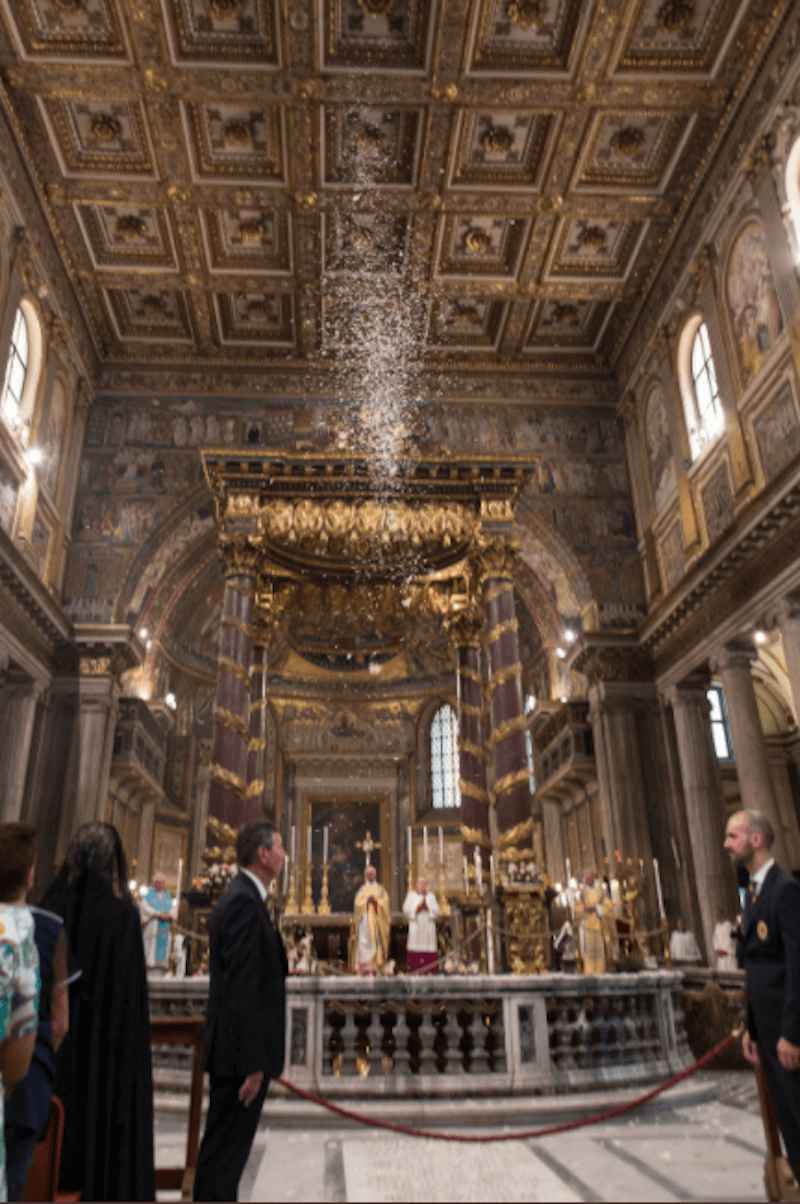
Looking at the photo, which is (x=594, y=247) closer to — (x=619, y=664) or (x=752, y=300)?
(x=752, y=300)

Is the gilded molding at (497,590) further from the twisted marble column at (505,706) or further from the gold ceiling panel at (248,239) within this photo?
the gold ceiling panel at (248,239)

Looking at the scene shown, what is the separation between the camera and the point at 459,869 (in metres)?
21.5

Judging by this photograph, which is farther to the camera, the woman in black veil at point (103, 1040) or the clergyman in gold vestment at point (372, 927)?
the clergyman in gold vestment at point (372, 927)

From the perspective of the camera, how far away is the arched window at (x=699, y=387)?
47.4 ft

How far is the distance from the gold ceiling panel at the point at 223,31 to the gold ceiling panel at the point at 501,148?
3.13 meters

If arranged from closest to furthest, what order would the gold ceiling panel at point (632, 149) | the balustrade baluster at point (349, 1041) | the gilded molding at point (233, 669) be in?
the balustrade baluster at point (349, 1041) < the gilded molding at point (233, 669) < the gold ceiling panel at point (632, 149)

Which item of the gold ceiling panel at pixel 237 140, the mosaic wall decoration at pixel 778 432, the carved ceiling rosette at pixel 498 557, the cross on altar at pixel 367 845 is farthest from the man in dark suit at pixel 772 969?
the gold ceiling panel at pixel 237 140

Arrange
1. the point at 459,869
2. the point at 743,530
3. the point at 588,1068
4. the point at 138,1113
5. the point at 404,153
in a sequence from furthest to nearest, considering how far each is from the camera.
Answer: the point at 459,869 < the point at 404,153 < the point at 743,530 < the point at 588,1068 < the point at 138,1113

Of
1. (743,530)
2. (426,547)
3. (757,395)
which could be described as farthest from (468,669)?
(757,395)

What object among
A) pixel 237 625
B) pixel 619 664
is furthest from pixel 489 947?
pixel 619 664

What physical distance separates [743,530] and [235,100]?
32.5 ft

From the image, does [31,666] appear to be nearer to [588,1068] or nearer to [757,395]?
[588,1068]

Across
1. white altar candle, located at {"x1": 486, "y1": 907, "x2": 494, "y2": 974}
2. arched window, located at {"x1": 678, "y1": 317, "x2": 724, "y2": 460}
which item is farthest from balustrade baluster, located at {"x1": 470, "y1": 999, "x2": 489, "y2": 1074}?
arched window, located at {"x1": 678, "y1": 317, "x2": 724, "y2": 460}

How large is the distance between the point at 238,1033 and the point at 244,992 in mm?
144
